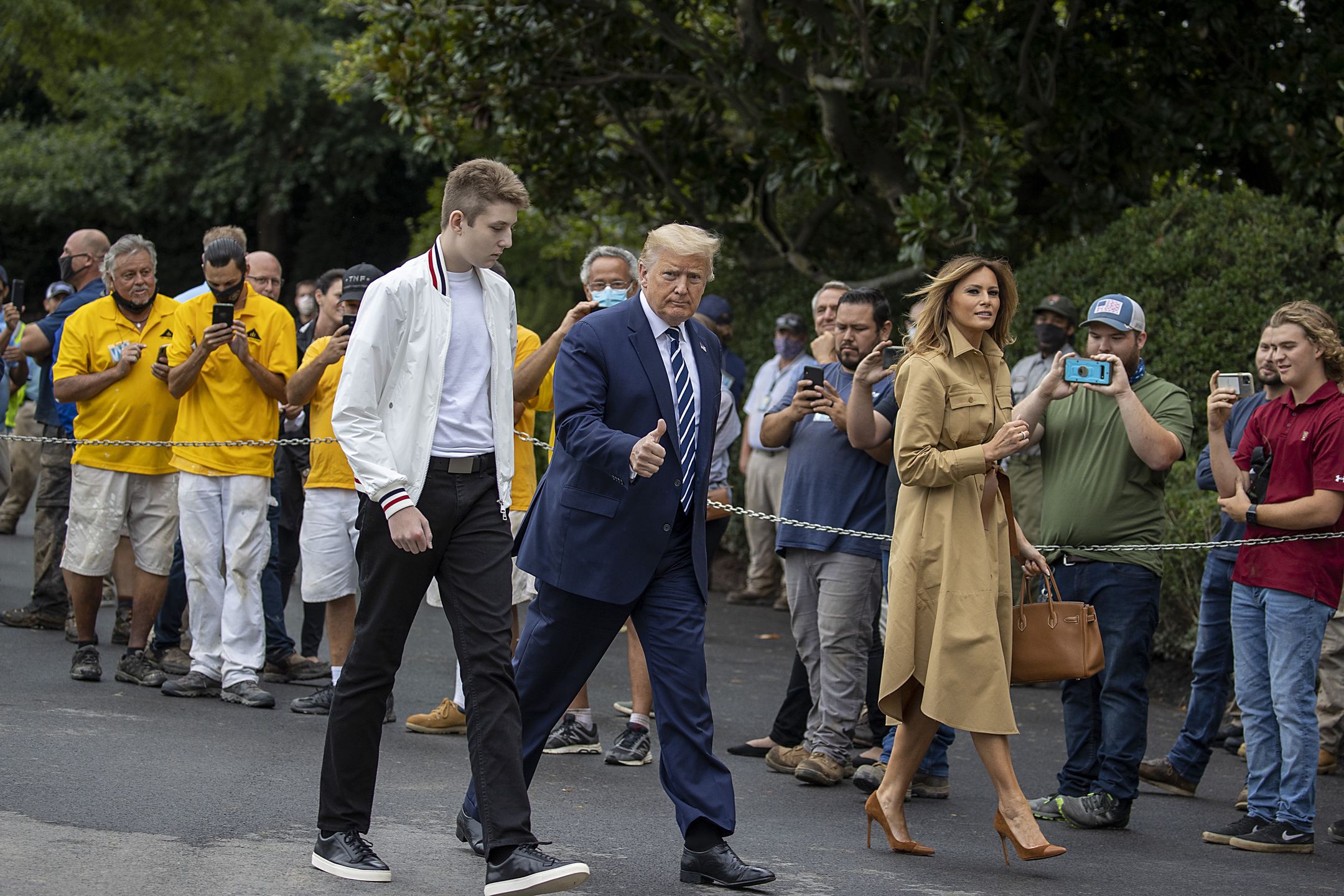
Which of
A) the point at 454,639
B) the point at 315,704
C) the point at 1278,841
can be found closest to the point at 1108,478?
the point at 1278,841

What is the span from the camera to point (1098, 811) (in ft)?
20.3

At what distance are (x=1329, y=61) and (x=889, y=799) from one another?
845cm

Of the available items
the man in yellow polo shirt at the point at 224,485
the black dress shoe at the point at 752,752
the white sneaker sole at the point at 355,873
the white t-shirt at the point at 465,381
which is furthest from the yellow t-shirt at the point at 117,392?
the white sneaker sole at the point at 355,873

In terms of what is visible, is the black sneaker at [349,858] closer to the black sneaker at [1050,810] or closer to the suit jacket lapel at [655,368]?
the suit jacket lapel at [655,368]

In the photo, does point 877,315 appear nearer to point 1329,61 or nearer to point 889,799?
point 889,799

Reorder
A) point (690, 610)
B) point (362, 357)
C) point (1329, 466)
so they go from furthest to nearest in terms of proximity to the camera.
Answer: point (1329, 466) < point (690, 610) < point (362, 357)

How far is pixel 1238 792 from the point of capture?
7074 mm

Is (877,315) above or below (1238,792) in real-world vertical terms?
above

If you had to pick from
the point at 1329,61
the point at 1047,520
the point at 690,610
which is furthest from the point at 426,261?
the point at 1329,61

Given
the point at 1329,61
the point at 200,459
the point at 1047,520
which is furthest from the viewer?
the point at 1329,61

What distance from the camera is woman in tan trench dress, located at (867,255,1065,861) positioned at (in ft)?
17.6

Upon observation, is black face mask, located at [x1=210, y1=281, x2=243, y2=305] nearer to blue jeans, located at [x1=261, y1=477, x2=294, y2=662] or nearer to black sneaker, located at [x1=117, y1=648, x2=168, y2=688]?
blue jeans, located at [x1=261, y1=477, x2=294, y2=662]

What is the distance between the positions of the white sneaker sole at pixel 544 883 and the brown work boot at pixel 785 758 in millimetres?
2553

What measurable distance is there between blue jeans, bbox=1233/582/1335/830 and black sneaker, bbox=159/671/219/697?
16.5ft
